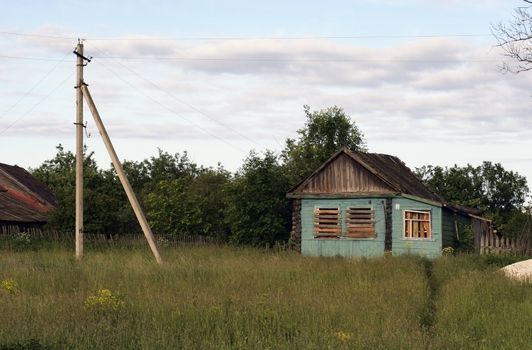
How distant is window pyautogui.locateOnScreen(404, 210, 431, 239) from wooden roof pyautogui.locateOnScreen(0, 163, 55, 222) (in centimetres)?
1761

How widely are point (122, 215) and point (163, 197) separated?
3012 millimetres

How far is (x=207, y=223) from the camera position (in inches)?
1484

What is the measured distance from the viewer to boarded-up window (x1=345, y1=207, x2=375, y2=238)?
100ft

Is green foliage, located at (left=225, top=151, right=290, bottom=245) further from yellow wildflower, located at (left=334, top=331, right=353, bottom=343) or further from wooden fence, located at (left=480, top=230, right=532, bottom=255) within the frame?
yellow wildflower, located at (left=334, top=331, right=353, bottom=343)

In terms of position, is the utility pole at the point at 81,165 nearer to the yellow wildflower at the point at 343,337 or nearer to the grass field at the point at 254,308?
the grass field at the point at 254,308

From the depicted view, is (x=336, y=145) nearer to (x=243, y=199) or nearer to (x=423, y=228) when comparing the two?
(x=243, y=199)

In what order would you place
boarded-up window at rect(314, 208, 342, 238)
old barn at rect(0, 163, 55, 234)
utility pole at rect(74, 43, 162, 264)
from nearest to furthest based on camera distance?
utility pole at rect(74, 43, 162, 264)
boarded-up window at rect(314, 208, 342, 238)
old barn at rect(0, 163, 55, 234)

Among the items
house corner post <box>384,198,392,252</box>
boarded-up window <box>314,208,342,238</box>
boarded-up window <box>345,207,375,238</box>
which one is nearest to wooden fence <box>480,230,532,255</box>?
house corner post <box>384,198,392,252</box>

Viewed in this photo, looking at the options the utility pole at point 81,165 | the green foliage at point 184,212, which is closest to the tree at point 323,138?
the green foliage at point 184,212

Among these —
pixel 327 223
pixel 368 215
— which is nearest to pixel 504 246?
pixel 368 215

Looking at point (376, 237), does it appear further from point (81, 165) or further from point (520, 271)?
point (81, 165)

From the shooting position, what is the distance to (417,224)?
2969 centimetres

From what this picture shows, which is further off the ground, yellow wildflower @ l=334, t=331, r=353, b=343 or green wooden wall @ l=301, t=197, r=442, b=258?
green wooden wall @ l=301, t=197, r=442, b=258

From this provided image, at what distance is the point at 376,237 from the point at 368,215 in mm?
1045
